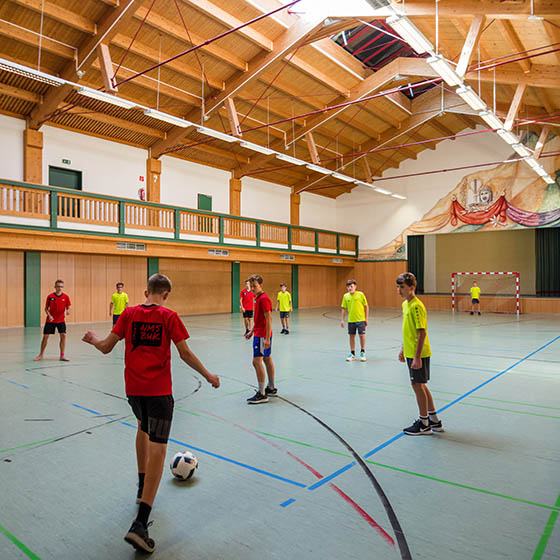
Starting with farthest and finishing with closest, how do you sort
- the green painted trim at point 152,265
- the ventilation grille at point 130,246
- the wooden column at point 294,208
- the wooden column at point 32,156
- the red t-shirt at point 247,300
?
the wooden column at point 294,208, the green painted trim at point 152,265, the ventilation grille at point 130,246, the wooden column at point 32,156, the red t-shirt at point 247,300

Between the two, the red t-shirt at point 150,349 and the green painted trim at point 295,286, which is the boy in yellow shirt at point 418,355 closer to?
the red t-shirt at point 150,349

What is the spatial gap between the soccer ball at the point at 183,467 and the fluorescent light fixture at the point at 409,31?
835cm

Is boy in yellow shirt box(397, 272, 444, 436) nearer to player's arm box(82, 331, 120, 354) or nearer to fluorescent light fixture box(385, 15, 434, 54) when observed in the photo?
player's arm box(82, 331, 120, 354)

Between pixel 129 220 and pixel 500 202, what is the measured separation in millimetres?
19799

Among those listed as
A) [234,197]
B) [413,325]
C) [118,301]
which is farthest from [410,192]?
[413,325]

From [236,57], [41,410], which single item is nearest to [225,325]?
[236,57]

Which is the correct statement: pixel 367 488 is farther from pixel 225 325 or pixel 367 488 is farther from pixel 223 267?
pixel 223 267

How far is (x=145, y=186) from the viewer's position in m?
19.9

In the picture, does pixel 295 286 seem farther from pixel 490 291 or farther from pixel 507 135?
pixel 507 135

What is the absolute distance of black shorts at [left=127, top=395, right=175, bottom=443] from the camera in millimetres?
2932

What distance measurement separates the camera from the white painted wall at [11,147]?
15.4m

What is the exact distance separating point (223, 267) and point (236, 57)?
10366mm

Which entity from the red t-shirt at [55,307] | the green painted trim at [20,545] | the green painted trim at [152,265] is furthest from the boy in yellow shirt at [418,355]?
the green painted trim at [152,265]

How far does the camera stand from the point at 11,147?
1563 centimetres
